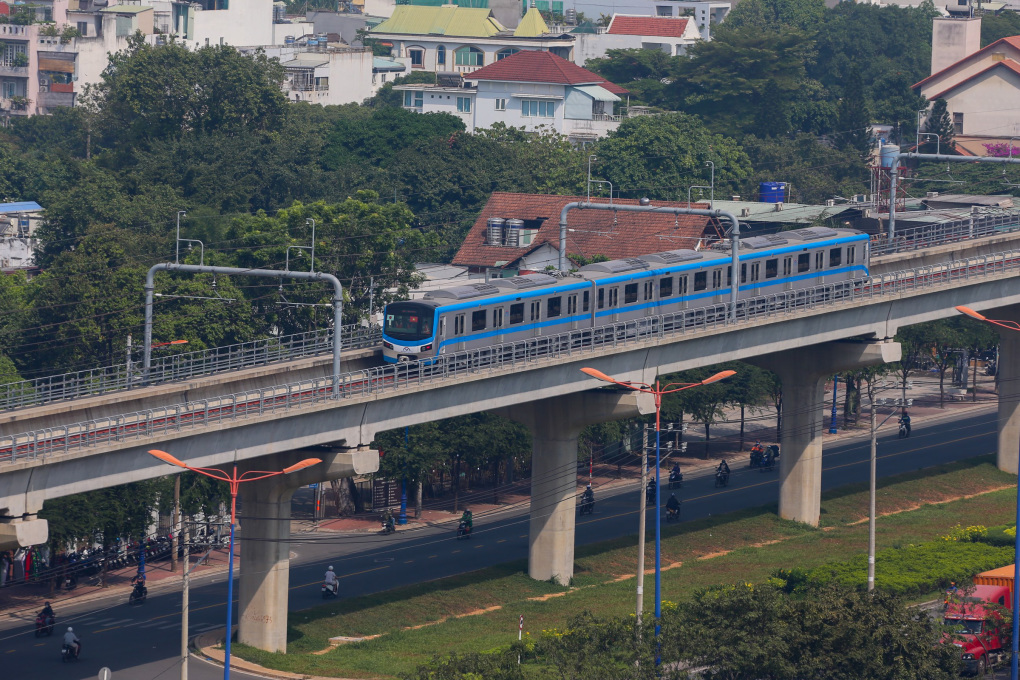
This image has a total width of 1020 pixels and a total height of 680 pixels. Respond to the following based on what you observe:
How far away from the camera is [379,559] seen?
78.5 metres

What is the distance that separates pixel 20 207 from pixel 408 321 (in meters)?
80.4

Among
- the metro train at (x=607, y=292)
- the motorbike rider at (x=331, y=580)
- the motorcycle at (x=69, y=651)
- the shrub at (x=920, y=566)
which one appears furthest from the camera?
the motorbike rider at (x=331, y=580)

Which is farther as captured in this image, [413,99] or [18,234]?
[413,99]

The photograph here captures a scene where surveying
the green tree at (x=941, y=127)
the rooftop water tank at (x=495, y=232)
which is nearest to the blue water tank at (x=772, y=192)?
the rooftop water tank at (x=495, y=232)

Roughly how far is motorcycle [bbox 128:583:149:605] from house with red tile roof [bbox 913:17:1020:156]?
118m

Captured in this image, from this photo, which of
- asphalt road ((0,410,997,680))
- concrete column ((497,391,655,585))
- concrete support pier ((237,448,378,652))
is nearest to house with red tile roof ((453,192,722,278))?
asphalt road ((0,410,997,680))

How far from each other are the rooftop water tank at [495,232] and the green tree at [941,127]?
64481mm

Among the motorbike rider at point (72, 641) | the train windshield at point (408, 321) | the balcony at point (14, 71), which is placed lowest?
the motorbike rider at point (72, 641)

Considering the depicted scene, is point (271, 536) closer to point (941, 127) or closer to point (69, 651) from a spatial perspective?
point (69, 651)

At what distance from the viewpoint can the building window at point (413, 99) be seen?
180 meters

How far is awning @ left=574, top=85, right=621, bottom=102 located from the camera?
544 ft

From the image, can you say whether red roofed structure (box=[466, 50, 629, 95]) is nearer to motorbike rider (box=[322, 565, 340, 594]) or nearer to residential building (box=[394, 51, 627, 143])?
residential building (box=[394, 51, 627, 143])

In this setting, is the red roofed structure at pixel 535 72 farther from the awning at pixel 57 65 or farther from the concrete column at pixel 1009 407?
the concrete column at pixel 1009 407

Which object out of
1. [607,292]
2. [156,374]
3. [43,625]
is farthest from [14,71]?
[156,374]
